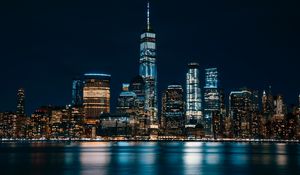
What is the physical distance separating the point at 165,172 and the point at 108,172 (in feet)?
24.2

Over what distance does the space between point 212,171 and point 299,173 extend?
11164 millimetres

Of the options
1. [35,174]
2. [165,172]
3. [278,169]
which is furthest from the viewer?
[278,169]

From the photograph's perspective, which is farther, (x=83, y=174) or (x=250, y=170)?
(x=250, y=170)

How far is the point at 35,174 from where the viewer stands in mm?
62500

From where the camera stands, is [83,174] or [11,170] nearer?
[83,174]

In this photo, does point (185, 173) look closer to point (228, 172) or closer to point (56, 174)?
point (228, 172)

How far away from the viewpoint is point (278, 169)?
71.9 meters

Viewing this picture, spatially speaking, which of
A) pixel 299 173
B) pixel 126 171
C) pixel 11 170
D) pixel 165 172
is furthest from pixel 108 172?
pixel 299 173

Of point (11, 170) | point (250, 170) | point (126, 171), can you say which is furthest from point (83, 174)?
point (250, 170)

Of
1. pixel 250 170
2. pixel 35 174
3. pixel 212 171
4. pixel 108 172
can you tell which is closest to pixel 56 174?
pixel 35 174

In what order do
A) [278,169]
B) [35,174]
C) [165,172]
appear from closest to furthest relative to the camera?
[35,174], [165,172], [278,169]

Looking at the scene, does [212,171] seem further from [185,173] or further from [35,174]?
[35,174]

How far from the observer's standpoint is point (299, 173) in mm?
65312

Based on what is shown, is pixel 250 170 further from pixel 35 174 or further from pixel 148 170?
pixel 35 174
